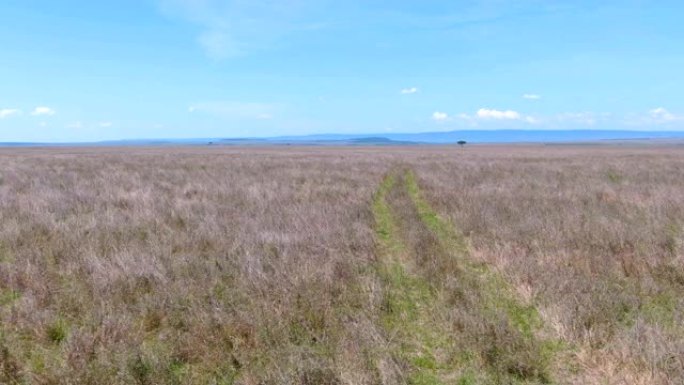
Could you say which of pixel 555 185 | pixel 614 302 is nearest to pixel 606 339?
pixel 614 302

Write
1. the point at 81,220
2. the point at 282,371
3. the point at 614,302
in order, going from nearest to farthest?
the point at 282,371
the point at 614,302
the point at 81,220

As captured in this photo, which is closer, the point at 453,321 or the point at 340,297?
the point at 453,321

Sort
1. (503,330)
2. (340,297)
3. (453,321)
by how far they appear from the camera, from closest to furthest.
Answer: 1. (503,330)
2. (453,321)
3. (340,297)

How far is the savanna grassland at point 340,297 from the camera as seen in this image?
14.4 ft

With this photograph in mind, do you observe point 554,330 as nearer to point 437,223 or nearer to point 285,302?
point 285,302

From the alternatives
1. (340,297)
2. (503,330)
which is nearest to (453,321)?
(503,330)

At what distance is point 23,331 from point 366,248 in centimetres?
549

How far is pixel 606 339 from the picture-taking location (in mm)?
4816

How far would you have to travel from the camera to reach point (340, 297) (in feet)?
20.1

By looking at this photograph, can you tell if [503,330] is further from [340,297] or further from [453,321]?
[340,297]

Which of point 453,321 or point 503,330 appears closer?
point 503,330

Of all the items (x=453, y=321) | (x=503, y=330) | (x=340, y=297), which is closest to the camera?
(x=503, y=330)

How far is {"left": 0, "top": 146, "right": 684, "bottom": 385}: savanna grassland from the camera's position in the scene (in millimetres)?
4379

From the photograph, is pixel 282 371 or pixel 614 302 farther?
pixel 614 302
